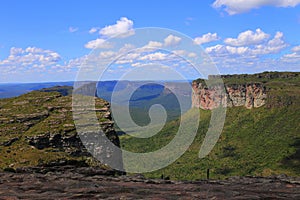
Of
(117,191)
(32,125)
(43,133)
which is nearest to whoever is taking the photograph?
(117,191)

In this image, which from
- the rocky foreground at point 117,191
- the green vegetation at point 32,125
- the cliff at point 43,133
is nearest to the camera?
the rocky foreground at point 117,191

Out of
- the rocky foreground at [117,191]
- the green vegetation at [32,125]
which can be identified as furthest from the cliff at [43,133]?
the rocky foreground at [117,191]

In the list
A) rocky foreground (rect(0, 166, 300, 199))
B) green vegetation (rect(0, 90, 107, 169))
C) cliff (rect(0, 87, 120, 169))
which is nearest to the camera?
rocky foreground (rect(0, 166, 300, 199))

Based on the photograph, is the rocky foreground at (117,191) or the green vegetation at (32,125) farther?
the green vegetation at (32,125)

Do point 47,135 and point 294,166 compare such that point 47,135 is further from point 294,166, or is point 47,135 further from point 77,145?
point 294,166

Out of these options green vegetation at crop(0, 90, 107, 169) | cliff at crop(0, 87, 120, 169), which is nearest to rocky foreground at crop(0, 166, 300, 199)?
green vegetation at crop(0, 90, 107, 169)

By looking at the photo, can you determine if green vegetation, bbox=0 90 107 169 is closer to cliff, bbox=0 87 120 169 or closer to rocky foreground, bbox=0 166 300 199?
cliff, bbox=0 87 120 169

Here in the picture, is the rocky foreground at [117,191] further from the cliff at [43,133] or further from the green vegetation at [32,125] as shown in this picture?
the cliff at [43,133]

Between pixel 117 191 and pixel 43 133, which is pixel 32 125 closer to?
pixel 43 133

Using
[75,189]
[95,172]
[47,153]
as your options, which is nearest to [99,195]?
[75,189]

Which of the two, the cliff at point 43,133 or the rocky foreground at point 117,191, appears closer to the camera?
the rocky foreground at point 117,191

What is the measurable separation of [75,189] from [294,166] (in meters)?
160

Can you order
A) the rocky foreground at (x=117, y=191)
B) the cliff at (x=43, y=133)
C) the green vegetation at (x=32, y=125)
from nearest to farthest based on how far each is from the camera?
the rocky foreground at (x=117, y=191) < the green vegetation at (x=32, y=125) < the cliff at (x=43, y=133)

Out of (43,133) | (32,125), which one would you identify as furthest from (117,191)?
(32,125)
